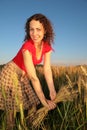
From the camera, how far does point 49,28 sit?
2998 mm

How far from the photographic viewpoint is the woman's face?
9.05 ft

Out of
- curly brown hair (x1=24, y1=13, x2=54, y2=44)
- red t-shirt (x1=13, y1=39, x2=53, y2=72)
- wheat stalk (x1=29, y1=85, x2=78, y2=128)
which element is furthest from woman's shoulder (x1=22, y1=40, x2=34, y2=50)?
wheat stalk (x1=29, y1=85, x2=78, y2=128)

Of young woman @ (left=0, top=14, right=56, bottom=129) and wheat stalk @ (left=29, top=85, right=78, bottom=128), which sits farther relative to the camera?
young woman @ (left=0, top=14, right=56, bottom=129)

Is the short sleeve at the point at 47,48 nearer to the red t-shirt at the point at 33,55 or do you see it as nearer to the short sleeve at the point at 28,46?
the red t-shirt at the point at 33,55

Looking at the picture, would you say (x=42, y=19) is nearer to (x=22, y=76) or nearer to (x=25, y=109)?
(x=22, y=76)

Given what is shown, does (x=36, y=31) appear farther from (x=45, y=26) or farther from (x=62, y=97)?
(x=62, y=97)

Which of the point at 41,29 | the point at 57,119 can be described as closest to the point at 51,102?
the point at 57,119

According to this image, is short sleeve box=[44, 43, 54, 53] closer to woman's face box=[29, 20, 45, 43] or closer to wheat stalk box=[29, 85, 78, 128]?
woman's face box=[29, 20, 45, 43]

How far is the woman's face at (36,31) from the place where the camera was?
276 cm

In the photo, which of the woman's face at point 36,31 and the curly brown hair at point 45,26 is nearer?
the woman's face at point 36,31

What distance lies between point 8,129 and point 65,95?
0.54 metres

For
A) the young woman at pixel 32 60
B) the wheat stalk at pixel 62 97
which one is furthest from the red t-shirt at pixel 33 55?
the wheat stalk at pixel 62 97

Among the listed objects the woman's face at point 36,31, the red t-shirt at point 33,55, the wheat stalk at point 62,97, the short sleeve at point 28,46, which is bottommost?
the wheat stalk at point 62,97

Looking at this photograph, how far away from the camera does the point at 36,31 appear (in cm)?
276
